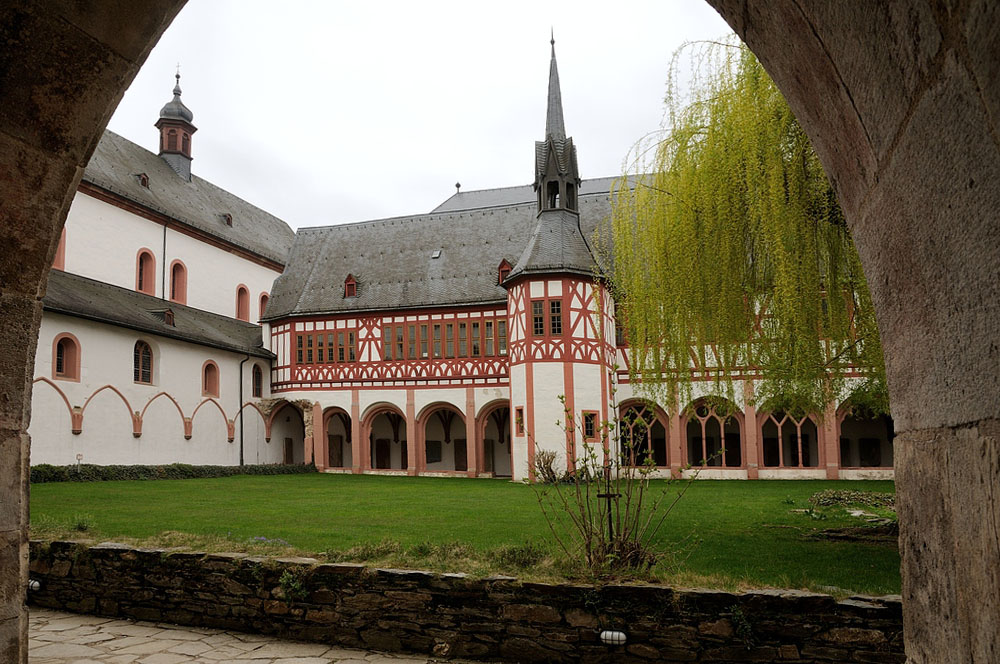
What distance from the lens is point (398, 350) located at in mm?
27719

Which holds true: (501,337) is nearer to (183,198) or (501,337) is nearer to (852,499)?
(852,499)

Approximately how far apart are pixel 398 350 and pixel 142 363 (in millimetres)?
8455

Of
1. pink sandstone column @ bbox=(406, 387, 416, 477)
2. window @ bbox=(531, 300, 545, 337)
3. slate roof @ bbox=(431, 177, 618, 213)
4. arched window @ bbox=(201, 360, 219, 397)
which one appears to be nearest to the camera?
window @ bbox=(531, 300, 545, 337)

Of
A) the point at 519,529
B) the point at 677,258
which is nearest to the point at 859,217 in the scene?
the point at 677,258

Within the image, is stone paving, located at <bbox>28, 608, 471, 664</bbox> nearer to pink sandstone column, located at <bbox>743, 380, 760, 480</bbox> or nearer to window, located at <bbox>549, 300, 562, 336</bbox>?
window, located at <bbox>549, 300, 562, 336</bbox>

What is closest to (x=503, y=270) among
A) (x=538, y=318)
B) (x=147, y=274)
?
(x=538, y=318)

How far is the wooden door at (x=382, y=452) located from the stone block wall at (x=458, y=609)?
79.9 feet

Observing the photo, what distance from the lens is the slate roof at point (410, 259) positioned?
90.3 feet

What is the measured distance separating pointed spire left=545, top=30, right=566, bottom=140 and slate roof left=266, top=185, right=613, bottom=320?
3376 mm

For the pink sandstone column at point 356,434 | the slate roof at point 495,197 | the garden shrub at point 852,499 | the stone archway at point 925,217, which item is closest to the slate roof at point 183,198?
the slate roof at point 495,197

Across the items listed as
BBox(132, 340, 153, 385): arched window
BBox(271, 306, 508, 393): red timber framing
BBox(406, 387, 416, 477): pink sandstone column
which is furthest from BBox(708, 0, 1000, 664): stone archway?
BBox(406, 387, 416, 477): pink sandstone column

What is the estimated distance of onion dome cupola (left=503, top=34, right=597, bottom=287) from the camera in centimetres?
2344

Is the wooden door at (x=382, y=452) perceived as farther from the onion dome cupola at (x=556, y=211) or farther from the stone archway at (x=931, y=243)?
the stone archway at (x=931, y=243)

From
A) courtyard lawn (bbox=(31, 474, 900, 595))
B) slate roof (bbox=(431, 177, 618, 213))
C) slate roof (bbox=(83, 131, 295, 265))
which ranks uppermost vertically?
slate roof (bbox=(431, 177, 618, 213))
